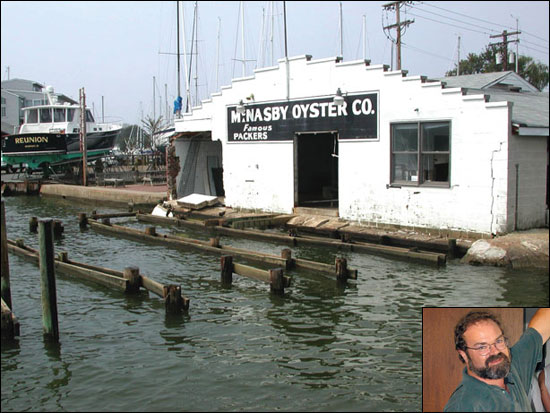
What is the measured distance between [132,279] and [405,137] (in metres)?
8.87

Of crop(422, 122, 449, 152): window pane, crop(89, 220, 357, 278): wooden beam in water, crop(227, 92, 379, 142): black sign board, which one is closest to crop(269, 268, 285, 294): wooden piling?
crop(89, 220, 357, 278): wooden beam in water

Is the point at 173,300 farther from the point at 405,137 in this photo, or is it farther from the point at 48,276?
the point at 405,137

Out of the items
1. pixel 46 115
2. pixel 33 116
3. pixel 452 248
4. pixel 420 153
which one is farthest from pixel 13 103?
pixel 452 248

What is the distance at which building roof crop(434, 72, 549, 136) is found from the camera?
48.1ft

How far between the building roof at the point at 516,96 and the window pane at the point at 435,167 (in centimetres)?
184

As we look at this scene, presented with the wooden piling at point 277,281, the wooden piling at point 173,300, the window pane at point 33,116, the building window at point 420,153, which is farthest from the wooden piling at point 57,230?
the window pane at point 33,116

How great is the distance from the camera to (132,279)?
37.5ft

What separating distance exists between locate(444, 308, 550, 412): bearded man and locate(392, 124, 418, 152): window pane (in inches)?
556

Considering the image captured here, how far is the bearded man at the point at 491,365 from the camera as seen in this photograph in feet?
8.17

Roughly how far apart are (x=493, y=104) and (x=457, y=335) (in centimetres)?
1297

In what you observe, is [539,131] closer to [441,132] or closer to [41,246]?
[441,132]

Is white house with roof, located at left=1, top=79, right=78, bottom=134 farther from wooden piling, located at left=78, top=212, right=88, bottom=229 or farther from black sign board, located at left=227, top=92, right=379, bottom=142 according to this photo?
black sign board, located at left=227, top=92, right=379, bottom=142

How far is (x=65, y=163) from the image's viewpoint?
1574 inches

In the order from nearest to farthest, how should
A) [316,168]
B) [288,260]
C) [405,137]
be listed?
[288,260] < [405,137] < [316,168]
